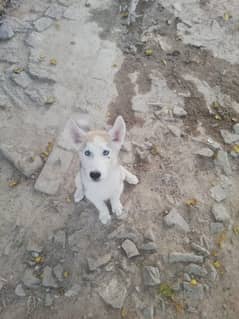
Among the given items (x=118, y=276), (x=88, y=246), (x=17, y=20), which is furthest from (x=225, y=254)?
(x=17, y=20)

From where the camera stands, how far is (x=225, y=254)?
484 centimetres

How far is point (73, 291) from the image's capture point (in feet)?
15.4

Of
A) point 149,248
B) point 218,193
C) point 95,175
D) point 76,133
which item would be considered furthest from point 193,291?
point 76,133

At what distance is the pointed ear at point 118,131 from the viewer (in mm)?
4279

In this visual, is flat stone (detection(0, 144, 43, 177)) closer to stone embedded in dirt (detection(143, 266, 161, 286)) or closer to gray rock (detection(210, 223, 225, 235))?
stone embedded in dirt (detection(143, 266, 161, 286))

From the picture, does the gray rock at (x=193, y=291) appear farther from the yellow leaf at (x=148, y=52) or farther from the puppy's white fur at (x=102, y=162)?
the yellow leaf at (x=148, y=52)

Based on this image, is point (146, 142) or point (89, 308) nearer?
point (89, 308)

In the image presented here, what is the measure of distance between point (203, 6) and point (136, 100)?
119 inches

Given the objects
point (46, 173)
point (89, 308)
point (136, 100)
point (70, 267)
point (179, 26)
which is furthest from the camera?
point (179, 26)

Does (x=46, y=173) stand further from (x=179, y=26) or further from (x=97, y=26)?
(x=179, y=26)

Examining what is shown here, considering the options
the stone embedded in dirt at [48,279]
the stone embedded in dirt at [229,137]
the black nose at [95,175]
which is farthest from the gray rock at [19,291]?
the stone embedded in dirt at [229,137]

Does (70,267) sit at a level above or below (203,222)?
below

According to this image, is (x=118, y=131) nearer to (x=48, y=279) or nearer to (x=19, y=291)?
(x=48, y=279)

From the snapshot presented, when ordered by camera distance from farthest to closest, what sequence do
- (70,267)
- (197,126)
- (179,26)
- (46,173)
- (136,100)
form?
1. (179,26)
2. (136,100)
3. (197,126)
4. (46,173)
5. (70,267)
